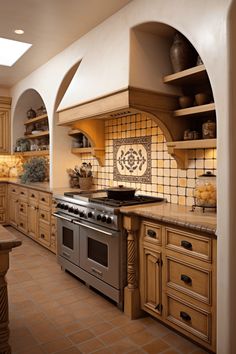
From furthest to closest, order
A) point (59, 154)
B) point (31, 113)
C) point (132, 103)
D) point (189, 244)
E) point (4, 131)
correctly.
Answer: point (4, 131), point (31, 113), point (59, 154), point (132, 103), point (189, 244)

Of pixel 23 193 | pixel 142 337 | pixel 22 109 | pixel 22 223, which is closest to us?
pixel 142 337

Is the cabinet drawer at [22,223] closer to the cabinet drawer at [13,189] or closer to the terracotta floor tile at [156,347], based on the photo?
the cabinet drawer at [13,189]

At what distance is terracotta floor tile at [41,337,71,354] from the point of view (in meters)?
2.16

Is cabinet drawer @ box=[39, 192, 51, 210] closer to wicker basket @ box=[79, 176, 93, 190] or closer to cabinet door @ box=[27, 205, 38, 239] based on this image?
cabinet door @ box=[27, 205, 38, 239]

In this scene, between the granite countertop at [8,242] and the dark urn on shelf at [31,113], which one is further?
the dark urn on shelf at [31,113]

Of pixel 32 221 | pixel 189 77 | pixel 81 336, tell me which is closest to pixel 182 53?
pixel 189 77

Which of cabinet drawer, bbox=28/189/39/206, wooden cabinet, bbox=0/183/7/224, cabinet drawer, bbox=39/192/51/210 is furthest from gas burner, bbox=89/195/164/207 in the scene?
wooden cabinet, bbox=0/183/7/224

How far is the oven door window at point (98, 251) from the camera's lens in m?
2.83

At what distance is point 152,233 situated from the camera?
246 centimetres

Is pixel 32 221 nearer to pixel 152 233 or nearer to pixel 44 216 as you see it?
pixel 44 216

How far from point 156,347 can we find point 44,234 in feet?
8.65

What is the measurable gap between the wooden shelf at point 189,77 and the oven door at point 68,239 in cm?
173

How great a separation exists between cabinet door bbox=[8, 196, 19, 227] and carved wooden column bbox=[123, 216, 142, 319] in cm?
337

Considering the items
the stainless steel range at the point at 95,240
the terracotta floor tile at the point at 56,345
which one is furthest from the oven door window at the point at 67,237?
the terracotta floor tile at the point at 56,345
